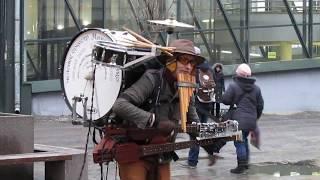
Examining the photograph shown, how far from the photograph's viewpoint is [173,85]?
17.5ft

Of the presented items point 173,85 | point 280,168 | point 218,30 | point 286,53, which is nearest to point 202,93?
point 280,168

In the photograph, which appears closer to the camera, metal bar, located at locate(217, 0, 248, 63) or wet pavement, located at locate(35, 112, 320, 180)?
wet pavement, located at locate(35, 112, 320, 180)

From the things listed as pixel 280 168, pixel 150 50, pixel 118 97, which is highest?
pixel 150 50

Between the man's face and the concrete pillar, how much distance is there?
51.5 ft

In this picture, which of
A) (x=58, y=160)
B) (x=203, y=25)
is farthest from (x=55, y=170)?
(x=203, y=25)

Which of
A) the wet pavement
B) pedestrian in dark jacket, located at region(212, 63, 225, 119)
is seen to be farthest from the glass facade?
pedestrian in dark jacket, located at region(212, 63, 225, 119)

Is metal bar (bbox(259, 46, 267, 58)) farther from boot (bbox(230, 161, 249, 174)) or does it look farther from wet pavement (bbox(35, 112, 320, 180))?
boot (bbox(230, 161, 249, 174))

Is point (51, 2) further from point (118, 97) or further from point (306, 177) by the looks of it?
point (118, 97)

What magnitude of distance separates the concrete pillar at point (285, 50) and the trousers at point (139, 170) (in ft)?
51.3

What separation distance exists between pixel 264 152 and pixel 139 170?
679 cm

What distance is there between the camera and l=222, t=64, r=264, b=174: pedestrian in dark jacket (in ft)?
31.9

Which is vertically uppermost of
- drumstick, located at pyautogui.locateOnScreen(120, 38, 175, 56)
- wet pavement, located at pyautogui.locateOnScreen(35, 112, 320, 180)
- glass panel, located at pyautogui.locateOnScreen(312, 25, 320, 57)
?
glass panel, located at pyautogui.locateOnScreen(312, 25, 320, 57)

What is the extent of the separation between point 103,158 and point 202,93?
5.27 metres

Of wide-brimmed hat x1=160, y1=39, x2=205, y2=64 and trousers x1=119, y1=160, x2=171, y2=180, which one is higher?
wide-brimmed hat x1=160, y1=39, x2=205, y2=64
